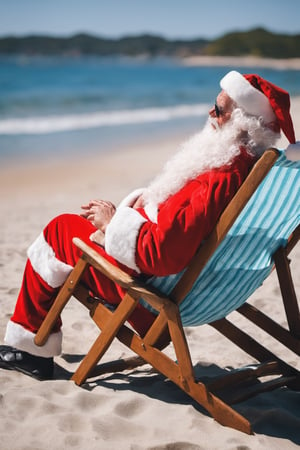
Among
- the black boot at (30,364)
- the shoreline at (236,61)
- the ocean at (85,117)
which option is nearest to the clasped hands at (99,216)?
the black boot at (30,364)

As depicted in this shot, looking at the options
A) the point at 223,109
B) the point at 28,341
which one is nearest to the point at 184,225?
the point at 223,109

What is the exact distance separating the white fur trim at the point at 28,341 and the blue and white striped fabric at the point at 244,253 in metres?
0.60

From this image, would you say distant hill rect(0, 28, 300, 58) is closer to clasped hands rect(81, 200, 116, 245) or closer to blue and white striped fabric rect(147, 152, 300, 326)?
clasped hands rect(81, 200, 116, 245)

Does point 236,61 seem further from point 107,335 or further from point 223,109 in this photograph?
point 107,335

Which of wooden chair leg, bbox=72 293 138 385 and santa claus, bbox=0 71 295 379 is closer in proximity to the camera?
santa claus, bbox=0 71 295 379

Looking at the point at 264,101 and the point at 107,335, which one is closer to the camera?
the point at 264,101

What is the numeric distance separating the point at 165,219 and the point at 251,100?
57 cm

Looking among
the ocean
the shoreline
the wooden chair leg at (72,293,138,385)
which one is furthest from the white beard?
the shoreline

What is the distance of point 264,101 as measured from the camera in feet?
7.42

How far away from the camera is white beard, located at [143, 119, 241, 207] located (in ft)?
7.34

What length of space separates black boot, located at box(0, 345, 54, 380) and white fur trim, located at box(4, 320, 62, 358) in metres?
0.05

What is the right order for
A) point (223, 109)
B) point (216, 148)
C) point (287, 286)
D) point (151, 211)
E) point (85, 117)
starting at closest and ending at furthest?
1. point (216, 148)
2. point (223, 109)
3. point (151, 211)
4. point (287, 286)
5. point (85, 117)

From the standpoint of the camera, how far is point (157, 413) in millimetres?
2391

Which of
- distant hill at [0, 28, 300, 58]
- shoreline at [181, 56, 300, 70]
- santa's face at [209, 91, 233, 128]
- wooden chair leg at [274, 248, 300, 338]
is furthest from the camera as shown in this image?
distant hill at [0, 28, 300, 58]
